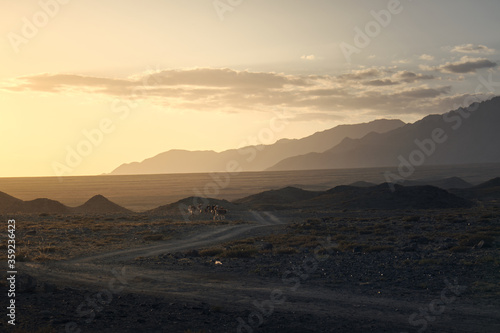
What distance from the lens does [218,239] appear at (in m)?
32.5

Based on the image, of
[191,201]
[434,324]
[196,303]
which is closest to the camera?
[434,324]

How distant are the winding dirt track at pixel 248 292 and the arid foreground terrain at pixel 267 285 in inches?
1.5

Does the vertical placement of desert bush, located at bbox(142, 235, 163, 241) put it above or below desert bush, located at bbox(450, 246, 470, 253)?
below

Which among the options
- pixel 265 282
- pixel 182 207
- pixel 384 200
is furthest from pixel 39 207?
pixel 265 282

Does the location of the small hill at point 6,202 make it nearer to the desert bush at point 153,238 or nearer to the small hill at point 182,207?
the small hill at point 182,207

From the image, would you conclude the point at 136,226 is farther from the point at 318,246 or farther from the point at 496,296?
the point at 496,296

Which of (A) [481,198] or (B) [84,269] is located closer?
(B) [84,269]

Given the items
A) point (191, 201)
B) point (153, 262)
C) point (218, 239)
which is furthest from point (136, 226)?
point (191, 201)

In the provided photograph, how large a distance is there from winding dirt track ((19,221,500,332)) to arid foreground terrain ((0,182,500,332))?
0.04 metres

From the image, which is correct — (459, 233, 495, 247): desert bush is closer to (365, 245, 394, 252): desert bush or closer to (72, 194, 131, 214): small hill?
(365, 245, 394, 252): desert bush

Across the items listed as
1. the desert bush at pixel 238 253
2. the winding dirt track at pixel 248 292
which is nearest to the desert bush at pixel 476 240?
the winding dirt track at pixel 248 292

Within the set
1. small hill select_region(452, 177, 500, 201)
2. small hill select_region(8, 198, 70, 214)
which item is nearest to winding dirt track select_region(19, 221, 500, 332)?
small hill select_region(8, 198, 70, 214)

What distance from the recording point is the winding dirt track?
12453mm

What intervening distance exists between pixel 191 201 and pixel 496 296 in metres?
59.6
